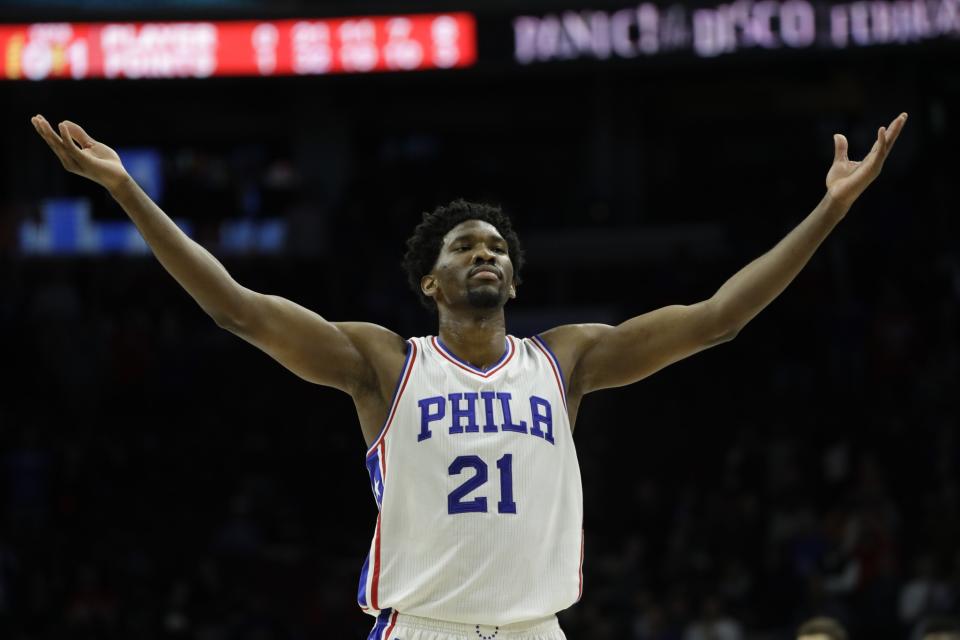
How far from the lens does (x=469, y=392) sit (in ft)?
15.0

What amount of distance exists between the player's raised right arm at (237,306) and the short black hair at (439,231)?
1.31 feet

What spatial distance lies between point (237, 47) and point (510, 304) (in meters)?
4.73

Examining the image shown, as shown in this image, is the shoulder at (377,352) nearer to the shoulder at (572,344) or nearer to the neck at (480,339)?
the neck at (480,339)

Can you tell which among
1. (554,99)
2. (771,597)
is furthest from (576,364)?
(554,99)

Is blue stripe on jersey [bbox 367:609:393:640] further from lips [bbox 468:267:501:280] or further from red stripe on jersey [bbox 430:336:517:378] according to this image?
lips [bbox 468:267:501:280]

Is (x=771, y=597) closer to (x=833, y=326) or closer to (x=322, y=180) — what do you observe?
(x=833, y=326)

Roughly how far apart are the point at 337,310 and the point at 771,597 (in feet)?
19.6

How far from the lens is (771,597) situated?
11.9 meters

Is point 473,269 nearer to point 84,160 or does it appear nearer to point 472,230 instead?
point 472,230

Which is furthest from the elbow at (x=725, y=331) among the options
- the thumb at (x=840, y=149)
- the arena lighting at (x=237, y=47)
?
the arena lighting at (x=237, y=47)

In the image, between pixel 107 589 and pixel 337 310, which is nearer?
pixel 107 589

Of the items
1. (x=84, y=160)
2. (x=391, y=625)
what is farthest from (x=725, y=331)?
(x=84, y=160)

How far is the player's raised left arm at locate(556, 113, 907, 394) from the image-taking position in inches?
184

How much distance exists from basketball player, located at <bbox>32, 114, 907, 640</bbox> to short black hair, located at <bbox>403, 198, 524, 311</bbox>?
3.4 inches
